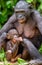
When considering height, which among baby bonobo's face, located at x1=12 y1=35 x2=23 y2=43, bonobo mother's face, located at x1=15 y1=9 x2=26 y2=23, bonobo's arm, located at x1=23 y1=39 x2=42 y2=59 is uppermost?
bonobo mother's face, located at x1=15 y1=9 x2=26 y2=23

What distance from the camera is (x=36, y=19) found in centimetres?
536

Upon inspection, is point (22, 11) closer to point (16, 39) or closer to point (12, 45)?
point (16, 39)

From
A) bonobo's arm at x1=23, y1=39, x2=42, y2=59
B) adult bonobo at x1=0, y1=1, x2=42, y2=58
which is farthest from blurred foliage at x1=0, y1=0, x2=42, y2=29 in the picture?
bonobo's arm at x1=23, y1=39, x2=42, y2=59

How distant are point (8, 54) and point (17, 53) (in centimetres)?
13

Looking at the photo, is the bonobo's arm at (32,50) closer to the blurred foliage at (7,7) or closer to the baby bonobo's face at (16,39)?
the baby bonobo's face at (16,39)

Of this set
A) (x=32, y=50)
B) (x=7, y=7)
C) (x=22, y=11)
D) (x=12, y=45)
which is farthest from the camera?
(x=7, y=7)

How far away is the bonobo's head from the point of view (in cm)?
525

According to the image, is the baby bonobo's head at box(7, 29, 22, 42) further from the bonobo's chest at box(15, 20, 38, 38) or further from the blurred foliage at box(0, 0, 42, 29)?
the blurred foliage at box(0, 0, 42, 29)

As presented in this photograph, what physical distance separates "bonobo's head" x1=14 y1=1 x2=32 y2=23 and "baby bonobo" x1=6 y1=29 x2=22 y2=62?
0.69 ft

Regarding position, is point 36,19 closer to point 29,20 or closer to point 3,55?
point 29,20

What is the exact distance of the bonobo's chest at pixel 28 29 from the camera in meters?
5.45

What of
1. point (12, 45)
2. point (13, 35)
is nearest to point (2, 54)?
point (12, 45)

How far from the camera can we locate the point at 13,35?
5.35 meters

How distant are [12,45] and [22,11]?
0.47 meters
